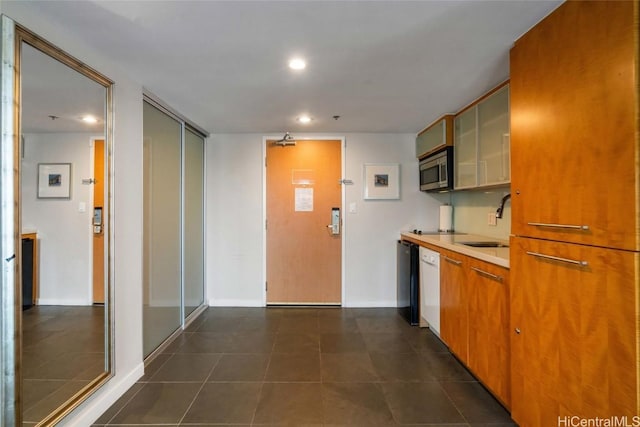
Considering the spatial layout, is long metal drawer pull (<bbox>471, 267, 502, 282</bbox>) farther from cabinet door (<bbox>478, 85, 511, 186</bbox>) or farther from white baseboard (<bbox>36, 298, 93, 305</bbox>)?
white baseboard (<bbox>36, 298, 93, 305</bbox>)

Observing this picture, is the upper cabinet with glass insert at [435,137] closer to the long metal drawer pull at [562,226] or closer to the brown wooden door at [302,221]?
the brown wooden door at [302,221]

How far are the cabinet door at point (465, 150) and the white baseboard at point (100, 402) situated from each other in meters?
3.11

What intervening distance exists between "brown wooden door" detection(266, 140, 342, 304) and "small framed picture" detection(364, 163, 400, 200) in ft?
1.22

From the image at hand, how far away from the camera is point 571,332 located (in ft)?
4.15

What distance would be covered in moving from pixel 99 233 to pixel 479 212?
330 centimetres

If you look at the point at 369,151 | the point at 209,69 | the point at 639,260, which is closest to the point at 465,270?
the point at 639,260

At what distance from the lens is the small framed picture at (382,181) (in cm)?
370

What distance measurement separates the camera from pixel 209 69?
1980 mm

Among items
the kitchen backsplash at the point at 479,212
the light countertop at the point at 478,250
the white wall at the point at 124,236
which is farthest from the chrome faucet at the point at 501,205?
the white wall at the point at 124,236

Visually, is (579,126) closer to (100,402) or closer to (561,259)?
(561,259)

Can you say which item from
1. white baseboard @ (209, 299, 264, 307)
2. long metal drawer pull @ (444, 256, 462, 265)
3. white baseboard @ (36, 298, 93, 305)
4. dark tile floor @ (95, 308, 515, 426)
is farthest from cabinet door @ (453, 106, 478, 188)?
white baseboard @ (36, 298, 93, 305)

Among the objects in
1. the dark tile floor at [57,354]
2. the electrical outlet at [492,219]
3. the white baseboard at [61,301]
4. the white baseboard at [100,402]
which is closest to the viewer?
the dark tile floor at [57,354]

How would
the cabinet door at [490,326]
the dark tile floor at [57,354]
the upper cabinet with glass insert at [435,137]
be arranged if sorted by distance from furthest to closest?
the upper cabinet with glass insert at [435,137]
the cabinet door at [490,326]
the dark tile floor at [57,354]

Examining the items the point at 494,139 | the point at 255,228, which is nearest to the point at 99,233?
the point at 255,228
